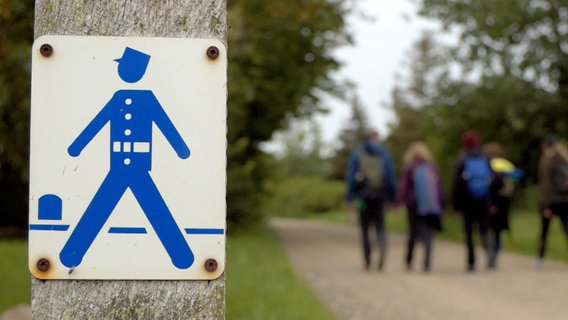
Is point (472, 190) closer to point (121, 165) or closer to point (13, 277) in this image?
point (13, 277)

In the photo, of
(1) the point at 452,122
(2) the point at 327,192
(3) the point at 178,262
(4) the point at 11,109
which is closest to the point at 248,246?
(1) the point at 452,122

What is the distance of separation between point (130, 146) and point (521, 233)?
69.7ft

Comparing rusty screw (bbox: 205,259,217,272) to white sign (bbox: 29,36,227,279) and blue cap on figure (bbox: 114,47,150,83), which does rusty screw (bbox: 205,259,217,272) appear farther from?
blue cap on figure (bbox: 114,47,150,83)

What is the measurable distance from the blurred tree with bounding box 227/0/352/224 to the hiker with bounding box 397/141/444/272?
214 cm

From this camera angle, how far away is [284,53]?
20188 mm

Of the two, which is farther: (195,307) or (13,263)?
(13,263)

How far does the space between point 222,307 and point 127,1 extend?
2.35 ft

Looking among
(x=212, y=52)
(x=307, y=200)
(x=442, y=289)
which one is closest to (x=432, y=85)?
(x=442, y=289)

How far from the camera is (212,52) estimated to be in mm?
2090

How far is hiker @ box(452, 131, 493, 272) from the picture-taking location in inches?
498

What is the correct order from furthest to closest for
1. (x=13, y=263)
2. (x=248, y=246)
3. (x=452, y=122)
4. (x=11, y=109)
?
(x=452, y=122) < (x=248, y=246) < (x=13, y=263) < (x=11, y=109)

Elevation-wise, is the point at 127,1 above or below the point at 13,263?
above

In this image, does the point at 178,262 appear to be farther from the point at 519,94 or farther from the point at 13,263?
the point at 519,94

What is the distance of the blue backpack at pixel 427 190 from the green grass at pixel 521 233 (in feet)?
2.45
